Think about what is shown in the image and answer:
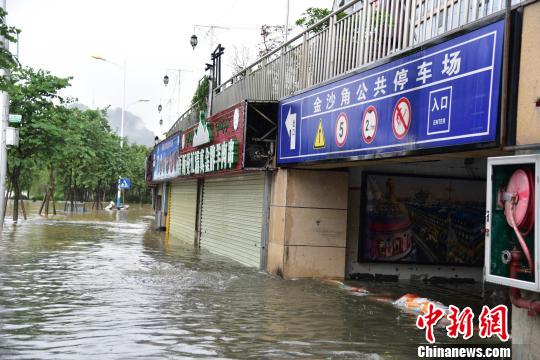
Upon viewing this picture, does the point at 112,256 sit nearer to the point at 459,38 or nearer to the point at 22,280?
the point at 22,280

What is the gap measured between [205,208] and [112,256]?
17.2ft

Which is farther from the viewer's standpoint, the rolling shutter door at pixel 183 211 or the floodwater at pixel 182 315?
the rolling shutter door at pixel 183 211

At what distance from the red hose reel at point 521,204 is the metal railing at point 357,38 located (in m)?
2.04

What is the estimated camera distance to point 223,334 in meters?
7.14

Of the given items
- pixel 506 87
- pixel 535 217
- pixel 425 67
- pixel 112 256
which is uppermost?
pixel 425 67

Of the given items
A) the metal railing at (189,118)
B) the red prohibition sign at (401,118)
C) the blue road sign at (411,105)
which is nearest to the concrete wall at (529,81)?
the blue road sign at (411,105)

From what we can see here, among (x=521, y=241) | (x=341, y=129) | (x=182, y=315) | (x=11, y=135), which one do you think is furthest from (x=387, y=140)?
(x=11, y=135)

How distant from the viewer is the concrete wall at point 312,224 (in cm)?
1216

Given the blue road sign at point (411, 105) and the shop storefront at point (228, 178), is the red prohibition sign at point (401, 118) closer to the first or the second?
the blue road sign at point (411, 105)

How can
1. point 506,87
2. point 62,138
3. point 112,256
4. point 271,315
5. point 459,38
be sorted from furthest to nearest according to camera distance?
1. point 62,138
2. point 112,256
3. point 271,315
4. point 459,38
5. point 506,87

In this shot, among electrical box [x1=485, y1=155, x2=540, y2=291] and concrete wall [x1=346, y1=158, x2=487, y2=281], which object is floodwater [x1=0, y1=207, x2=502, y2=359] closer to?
concrete wall [x1=346, y1=158, x2=487, y2=281]

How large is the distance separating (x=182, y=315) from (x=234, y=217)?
27.8 ft

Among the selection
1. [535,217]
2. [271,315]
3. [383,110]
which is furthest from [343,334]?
[383,110]

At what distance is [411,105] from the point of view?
8.09m
